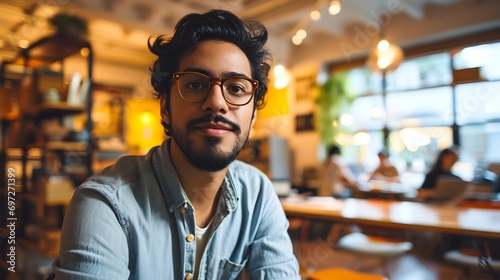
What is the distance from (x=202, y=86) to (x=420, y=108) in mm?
5613

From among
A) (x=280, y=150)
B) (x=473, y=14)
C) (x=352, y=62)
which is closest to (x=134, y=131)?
(x=280, y=150)

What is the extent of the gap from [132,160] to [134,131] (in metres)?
7.03

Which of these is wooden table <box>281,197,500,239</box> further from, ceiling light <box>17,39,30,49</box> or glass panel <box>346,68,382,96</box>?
glass panel <box>346,68,382,96</box>

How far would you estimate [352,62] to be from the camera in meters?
6.48

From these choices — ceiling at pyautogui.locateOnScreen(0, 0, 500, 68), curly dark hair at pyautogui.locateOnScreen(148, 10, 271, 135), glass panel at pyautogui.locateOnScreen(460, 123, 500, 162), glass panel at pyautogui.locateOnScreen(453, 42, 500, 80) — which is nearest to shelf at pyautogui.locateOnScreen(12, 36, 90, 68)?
ceiling at pyautogui.locateOnScreen(0, 0, 500, 68)

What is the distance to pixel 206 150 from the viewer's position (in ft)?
3.14

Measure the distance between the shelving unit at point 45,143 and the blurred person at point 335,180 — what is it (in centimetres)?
302

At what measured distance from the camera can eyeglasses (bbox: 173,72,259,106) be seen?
Answer: 983mm

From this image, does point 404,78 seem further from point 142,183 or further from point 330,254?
point 142,183

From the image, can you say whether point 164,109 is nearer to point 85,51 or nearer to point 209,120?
point 209,120

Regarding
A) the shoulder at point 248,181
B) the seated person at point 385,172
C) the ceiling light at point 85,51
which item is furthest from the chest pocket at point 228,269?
the seated person at point 385,172

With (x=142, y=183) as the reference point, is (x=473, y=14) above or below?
above

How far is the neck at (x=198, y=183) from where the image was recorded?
3.41 ft

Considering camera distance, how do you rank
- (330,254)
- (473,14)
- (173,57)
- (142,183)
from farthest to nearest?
(473,14)
(330,254)
(173,57)
(142,183)
